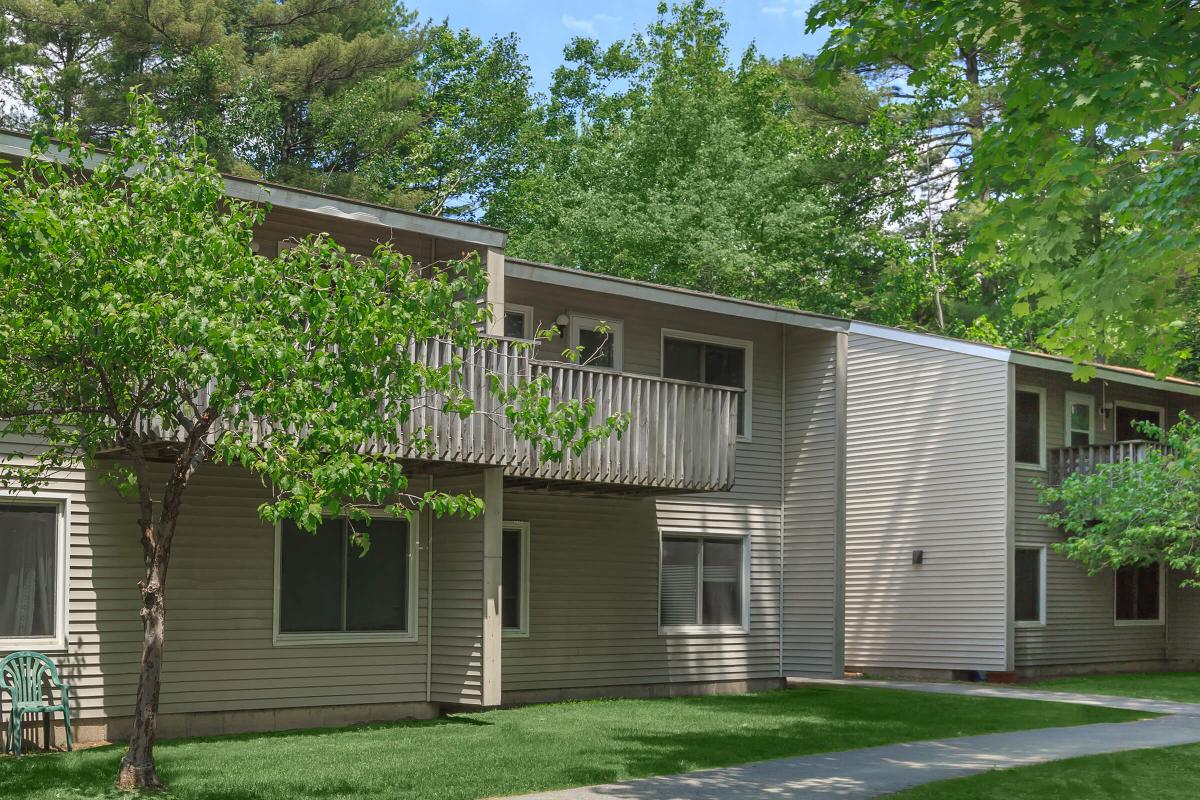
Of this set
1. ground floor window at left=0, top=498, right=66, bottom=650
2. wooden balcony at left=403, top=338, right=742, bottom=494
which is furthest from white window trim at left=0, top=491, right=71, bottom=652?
wooden balcony at left=403, top=338, right=742, bottom=494

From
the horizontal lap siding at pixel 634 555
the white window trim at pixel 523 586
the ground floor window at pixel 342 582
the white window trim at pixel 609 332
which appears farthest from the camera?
the white window trim at pixel 609 332

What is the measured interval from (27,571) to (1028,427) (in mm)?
18815

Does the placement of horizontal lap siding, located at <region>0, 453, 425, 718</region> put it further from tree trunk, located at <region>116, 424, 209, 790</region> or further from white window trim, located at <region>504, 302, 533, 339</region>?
white window trim, located at <region>504, 302, 533, 339</region>

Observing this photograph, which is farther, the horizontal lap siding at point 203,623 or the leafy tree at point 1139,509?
the leafy tree at point 1139,509

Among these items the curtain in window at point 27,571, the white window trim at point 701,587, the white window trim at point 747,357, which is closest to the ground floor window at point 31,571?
the curtain in window at point 27,571

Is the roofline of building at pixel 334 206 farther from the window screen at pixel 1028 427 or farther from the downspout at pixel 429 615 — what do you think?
the window screen at pixel 1028 427

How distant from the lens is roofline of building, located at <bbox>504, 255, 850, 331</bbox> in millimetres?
18688

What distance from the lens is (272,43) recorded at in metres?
39.9

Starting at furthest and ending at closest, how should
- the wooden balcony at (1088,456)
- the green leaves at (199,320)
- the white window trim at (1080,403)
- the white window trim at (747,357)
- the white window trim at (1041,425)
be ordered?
the white window trim at (1080,403)
the white window trim at (1041,425)
the wooden balcony at (1088,456)
the white window trim at (747,357)
the green leaves at (199,320)

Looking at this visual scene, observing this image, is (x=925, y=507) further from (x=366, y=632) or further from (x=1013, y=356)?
(x=366, y=632)

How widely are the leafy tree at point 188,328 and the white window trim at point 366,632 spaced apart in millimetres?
4616

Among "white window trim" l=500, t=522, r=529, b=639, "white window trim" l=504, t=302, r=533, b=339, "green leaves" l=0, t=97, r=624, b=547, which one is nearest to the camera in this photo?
"green leaves" l=0, t=97, r=624, b=547

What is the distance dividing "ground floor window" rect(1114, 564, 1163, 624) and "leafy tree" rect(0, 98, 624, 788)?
20338mm

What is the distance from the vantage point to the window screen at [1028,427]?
87.0ft
